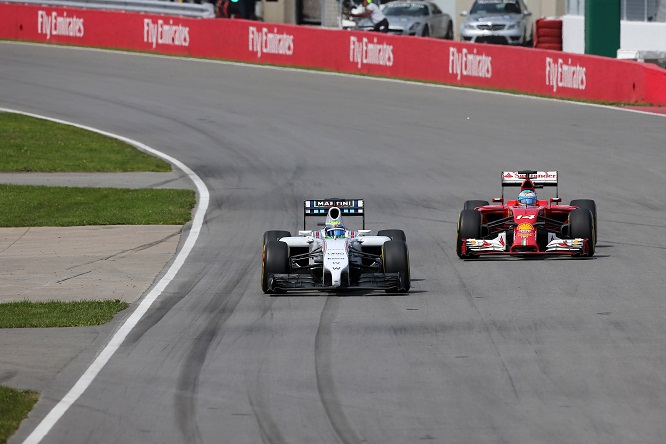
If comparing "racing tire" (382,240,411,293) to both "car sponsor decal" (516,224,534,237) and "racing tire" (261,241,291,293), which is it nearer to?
"racing tire" (261,241,291,293)

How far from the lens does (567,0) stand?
47969mm

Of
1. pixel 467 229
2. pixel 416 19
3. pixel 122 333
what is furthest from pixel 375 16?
pixel 122 333

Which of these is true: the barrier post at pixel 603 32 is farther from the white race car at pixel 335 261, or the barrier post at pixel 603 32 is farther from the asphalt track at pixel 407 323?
the white race car at pixel 335 261

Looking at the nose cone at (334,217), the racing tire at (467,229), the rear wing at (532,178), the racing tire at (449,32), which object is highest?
the racing tire at (449,32)

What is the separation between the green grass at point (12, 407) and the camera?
9.11m

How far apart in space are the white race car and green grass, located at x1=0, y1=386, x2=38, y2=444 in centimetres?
436

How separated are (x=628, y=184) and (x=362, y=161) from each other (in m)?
5.56

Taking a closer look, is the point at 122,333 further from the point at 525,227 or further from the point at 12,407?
the point at 525,227

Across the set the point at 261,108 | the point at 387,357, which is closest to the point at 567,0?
the point at 261,108

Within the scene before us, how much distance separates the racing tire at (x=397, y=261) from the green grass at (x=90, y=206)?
6.11 metres

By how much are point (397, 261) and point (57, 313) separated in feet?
12.0

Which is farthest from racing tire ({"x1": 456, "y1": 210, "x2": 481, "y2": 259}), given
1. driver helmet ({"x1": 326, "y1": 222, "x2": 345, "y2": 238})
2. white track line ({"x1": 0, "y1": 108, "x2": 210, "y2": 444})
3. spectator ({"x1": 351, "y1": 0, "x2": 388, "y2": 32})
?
spectator ({"x1": 351, "y1": 0, "x2": 388, "y2": 32})

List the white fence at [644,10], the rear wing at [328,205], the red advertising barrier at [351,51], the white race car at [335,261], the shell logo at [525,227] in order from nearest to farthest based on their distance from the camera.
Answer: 1. the white race car at [335,261]
2. the rear wing at [328,205]
3. the shell logo at [525,227]
4. the red advertising barrier at [351,51]
5. the white fence at [644,10]

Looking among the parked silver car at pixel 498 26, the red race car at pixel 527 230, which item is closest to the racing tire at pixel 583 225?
the red race car at pixel 527 230
